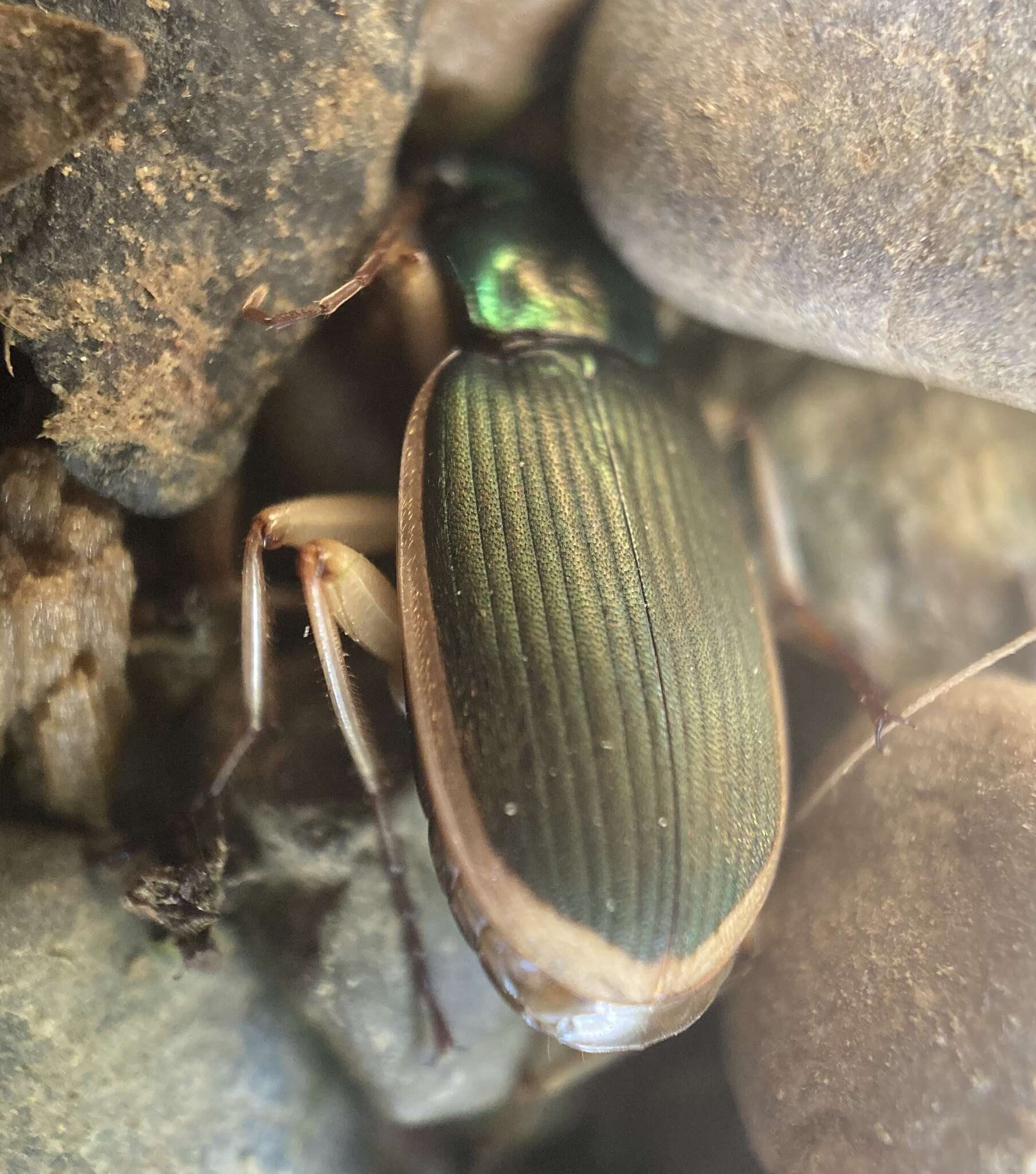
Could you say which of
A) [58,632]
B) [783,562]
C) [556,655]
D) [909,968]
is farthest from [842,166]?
[58,632]

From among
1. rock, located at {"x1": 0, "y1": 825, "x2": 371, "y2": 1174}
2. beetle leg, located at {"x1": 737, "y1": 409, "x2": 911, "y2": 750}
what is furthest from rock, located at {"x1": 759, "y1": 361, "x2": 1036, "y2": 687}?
rock, located at {"x1": 0, "y1": 825, "x2": 371, "y2": 1174}

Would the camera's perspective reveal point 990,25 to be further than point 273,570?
No

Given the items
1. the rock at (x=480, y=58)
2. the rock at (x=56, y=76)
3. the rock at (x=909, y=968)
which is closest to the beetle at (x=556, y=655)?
the rock at (x=909, y=968)

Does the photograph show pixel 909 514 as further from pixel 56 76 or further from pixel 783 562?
pixel 56 76

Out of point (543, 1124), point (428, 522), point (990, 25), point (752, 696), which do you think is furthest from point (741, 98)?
A: point (543, 1124)

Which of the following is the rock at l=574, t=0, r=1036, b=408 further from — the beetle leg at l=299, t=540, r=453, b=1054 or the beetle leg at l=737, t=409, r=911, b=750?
the beetle leg at l=299, t=540, r=453, b=1054

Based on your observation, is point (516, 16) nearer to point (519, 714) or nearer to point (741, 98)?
point (741, 98)
